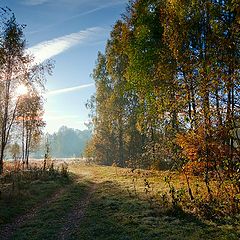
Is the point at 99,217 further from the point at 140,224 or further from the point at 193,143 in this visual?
the point at 193,143

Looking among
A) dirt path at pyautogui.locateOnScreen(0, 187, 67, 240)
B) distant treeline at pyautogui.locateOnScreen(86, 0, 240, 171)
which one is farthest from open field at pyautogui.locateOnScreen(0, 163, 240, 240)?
distant treeline at pyautogui.locateOnScreen(86, 0, 240, 171)

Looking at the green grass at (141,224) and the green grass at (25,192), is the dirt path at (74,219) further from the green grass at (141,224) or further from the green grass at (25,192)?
the green grass at (25,192)

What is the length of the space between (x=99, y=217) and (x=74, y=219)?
118cm

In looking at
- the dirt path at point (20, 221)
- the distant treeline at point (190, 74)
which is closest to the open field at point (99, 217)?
the dirt path at point (20, 221)

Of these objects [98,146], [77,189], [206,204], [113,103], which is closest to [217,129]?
[206,204]

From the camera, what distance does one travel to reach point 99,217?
14562 mm

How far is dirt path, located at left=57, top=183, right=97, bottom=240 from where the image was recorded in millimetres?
12511

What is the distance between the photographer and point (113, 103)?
4706 cm

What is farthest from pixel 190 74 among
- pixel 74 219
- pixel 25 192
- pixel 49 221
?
pixel 25 192

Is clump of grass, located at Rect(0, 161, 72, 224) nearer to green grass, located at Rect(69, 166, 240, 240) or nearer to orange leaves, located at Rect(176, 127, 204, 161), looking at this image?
green grass, located at Rect(69, 166, 240, 240)

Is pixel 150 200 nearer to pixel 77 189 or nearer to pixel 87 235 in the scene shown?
pixel 87 235

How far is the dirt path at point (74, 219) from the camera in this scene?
1251 centimetres

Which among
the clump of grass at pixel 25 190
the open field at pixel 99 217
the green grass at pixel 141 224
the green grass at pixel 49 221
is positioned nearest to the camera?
the green grass at pixel 141 224

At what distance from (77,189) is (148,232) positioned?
11731 mm
